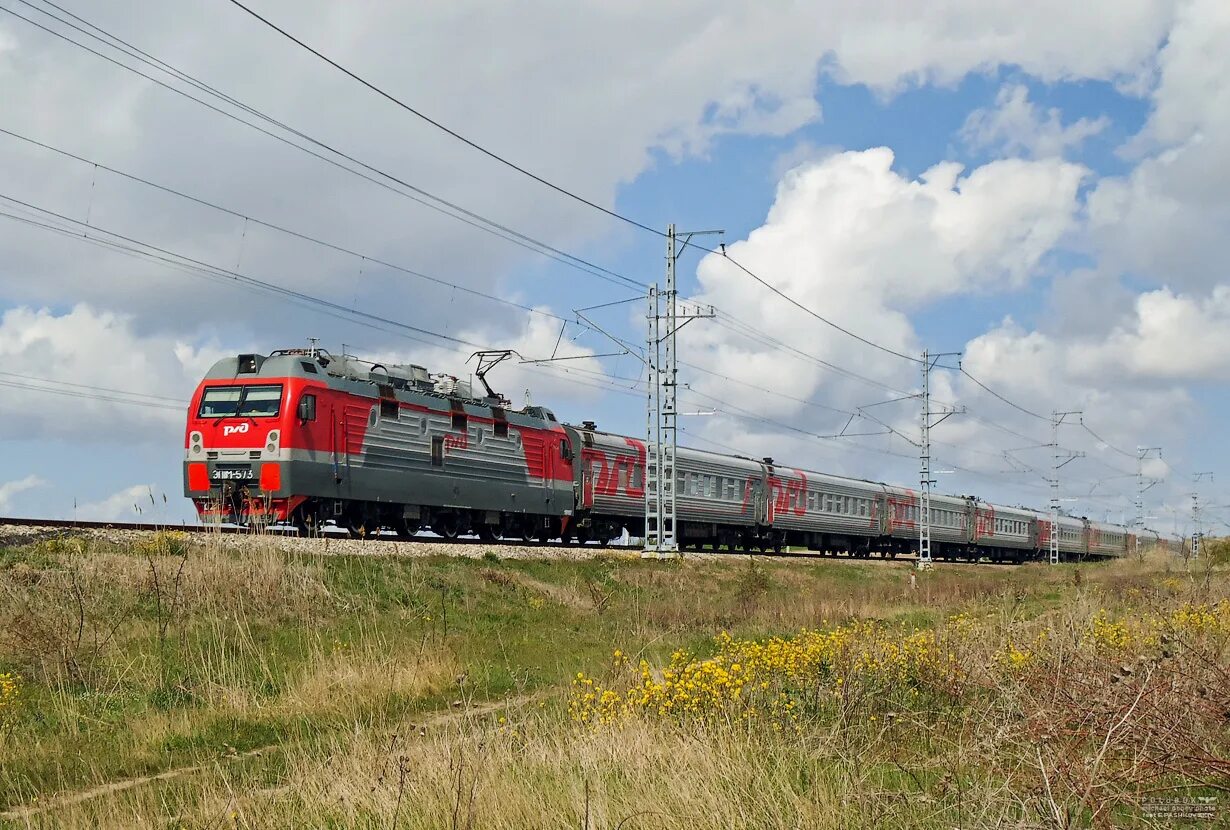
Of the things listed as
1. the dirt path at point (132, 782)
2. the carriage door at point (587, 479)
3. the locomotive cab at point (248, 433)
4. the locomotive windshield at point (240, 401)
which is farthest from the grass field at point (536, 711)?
the carriage door at point (587, 479)

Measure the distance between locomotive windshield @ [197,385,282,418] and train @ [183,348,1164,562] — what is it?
32 millimetres

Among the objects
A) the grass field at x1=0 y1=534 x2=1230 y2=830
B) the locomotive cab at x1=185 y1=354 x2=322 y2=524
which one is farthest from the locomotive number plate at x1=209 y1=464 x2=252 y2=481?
the grass field at x1=0 y1=534 x2=1230 y2=830

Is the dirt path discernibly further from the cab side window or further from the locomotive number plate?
the locomotive number plate

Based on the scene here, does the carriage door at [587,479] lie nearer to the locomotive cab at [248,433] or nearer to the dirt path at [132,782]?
the locomotive cab at [248,433]

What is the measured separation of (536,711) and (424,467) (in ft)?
63.3

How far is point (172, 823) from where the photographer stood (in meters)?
7.36

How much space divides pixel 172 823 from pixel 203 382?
66.7 feet

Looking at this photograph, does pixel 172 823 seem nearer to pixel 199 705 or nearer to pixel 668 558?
pixel 199 705

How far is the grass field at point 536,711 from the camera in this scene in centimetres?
645

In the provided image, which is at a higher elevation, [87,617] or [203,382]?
[203,382]

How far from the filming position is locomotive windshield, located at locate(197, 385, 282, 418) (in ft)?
82.2

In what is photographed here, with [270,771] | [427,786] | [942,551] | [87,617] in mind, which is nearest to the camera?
[427,786]

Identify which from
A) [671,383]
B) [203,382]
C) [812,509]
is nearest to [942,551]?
[812,509]

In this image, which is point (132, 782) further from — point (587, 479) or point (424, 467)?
point (587, 479)
